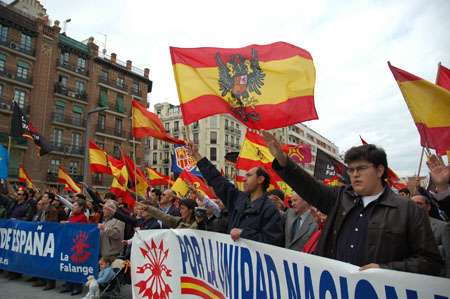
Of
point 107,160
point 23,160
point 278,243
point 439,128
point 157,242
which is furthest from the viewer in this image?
point 23,160

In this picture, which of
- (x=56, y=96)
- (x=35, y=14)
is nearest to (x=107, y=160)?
(x=56, y=96)

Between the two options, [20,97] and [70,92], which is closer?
[20,97]

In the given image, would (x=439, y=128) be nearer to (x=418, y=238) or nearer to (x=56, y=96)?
(x=418, y=238)

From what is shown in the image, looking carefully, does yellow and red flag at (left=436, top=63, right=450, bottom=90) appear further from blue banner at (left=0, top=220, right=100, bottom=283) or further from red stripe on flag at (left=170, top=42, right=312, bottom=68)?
blue banner at (left=0, top=220, right=100, bottom=283)

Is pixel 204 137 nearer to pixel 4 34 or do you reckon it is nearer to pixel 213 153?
pixel 213 153

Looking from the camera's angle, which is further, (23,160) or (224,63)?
(23,160)

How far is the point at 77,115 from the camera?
121ft

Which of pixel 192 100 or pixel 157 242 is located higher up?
pixel 192 100

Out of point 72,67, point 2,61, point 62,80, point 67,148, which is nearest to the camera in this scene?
point 2,61

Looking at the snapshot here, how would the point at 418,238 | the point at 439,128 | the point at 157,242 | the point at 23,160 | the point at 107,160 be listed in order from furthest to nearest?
the point at 23,160 → the point at 107,160 → the point at 157,242 → the point at 439,128 → the point at 418,238

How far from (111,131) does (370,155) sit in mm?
40420

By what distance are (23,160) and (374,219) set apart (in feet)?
114

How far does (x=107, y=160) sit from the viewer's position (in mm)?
11586

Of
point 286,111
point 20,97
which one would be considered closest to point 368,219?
point 286,111
